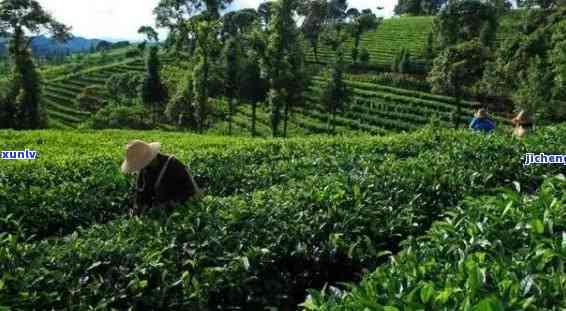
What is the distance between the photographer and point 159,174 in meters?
5.95

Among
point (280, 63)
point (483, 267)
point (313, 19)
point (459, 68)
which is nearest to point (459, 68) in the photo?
point (459, 68)

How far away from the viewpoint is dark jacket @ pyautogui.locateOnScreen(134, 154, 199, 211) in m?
5.88

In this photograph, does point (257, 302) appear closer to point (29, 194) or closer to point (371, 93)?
point (29, 194)

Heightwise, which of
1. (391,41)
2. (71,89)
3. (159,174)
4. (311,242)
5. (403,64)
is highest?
(391,41)

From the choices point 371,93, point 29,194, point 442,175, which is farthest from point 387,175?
point 371,93

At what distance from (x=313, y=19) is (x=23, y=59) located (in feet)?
162

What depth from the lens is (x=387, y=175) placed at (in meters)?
6.50

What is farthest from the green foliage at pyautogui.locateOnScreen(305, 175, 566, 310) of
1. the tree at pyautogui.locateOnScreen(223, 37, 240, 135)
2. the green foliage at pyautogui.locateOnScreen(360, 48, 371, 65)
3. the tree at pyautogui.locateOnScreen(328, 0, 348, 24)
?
→ the tree at pyautogui.locateOnScreen(328, 0, 348, 24)

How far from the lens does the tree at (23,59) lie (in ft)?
119

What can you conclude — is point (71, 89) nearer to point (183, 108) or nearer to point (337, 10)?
point (183, 108)

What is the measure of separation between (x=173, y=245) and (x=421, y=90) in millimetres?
53285

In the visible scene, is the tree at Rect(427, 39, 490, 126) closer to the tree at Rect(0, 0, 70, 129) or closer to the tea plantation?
the tree at Rect(0, 0, 70, 129)

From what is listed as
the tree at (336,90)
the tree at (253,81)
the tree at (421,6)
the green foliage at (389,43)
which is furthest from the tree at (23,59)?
the tree at (421,6)

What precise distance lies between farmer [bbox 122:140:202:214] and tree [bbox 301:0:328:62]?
232 ft
